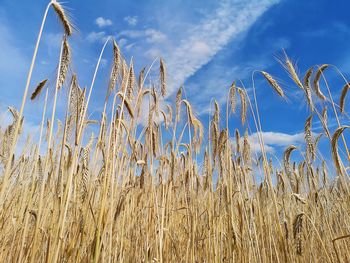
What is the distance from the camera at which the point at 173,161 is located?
2869mm

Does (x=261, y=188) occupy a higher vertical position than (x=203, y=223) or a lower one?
higher

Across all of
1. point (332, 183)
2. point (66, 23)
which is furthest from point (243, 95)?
point (332, 183)

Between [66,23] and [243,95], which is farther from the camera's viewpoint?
[243,95]

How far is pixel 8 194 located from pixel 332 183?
393cm

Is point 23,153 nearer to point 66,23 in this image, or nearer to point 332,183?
point 66,23

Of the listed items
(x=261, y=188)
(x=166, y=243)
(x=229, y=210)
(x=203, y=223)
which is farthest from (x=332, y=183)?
(x=166, y=243)

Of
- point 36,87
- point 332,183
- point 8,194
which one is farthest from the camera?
point 332,183

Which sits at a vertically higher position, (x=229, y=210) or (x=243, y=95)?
(x=243, y=95)

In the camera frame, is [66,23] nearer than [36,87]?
Yes

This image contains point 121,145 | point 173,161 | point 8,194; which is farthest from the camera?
point 8,194

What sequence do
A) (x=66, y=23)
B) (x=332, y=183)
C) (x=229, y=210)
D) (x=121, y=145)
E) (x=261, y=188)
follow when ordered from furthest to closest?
(x=332, y=183) < (x=261, y=188) < (x=229, y=210) < (x=121, y=145) < (x=66, y=23)

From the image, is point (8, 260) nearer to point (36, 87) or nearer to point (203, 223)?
point (36, 87)

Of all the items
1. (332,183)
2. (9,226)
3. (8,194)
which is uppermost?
(332,183)

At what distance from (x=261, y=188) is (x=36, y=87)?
8.88ft
